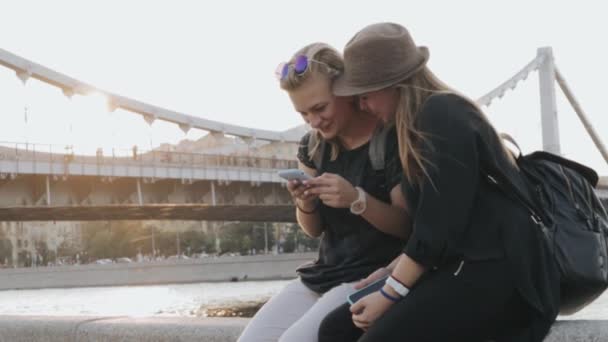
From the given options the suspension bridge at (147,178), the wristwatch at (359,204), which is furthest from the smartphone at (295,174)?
the suspension bridge at (147,178)

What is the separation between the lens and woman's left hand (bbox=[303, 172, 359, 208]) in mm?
2350

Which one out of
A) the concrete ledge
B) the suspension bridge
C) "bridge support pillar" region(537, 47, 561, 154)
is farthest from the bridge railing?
the concrete ledge

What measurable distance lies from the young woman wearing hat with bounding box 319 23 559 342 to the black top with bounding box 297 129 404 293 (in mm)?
379

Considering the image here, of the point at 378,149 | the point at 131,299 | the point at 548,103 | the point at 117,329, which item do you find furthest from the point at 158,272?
the point at 378,149

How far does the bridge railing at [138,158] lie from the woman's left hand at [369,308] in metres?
22.7

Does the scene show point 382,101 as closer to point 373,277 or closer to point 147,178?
point 373,277

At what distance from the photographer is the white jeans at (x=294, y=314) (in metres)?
2.43

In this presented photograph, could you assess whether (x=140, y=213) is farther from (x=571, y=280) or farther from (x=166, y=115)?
(x=571, y=280)

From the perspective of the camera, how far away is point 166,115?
114 feet

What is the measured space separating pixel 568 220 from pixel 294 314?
92 cm

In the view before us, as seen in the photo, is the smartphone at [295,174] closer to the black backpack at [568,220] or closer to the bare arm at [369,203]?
the bare arm at [369,203]

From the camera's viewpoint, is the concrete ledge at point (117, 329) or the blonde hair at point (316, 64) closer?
the blonde hair at point (316, 64)

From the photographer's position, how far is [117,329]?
3.61m

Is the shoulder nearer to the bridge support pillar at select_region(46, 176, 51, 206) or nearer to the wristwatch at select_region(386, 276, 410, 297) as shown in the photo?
the wristwatch at select_region(386, 276, 410, 297)
